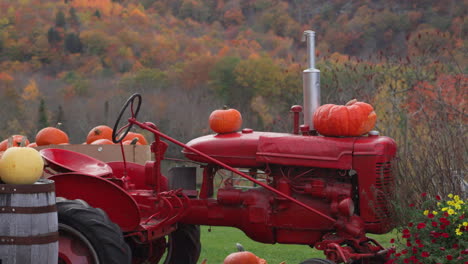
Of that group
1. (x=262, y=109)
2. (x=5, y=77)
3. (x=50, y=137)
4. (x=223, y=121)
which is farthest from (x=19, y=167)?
(x=5, y=77)

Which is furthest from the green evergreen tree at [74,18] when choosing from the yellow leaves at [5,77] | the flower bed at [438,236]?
the flower bed at [438,236]

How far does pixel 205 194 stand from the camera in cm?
573

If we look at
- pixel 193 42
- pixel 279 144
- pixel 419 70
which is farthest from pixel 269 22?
pixel 279 144

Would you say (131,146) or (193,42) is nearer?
(131,146)

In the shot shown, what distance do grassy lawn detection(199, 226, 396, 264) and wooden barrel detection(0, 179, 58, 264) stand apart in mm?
3198

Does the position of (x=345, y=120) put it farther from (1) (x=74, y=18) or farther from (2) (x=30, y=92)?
(1) (x=74, y=18)

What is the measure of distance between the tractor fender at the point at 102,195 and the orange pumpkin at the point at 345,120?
61.5 inches

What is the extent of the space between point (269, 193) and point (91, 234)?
1.46 m

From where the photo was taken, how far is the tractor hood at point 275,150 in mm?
5281

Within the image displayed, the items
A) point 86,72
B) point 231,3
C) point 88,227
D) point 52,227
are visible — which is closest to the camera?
point 52,227

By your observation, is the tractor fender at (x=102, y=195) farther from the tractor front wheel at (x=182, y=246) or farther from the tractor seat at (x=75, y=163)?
the tractor front wheel at (x=182, y=246)

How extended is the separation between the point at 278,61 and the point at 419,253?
64.0 ft

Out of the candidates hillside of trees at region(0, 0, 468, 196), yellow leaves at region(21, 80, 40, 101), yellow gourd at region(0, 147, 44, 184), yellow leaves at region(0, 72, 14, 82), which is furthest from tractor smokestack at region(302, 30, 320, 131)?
yellow leaves at region(0, 72, 14, 82)

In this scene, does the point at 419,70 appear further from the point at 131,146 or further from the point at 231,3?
the point at 231,3
